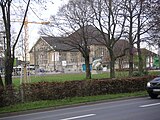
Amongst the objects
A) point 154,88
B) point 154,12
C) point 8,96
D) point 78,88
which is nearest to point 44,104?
point 8,96

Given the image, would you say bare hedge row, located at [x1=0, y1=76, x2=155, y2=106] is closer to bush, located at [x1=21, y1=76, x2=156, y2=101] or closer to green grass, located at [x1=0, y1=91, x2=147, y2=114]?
bush, located at [x1=21, y1=76, x2=156, y2=101]

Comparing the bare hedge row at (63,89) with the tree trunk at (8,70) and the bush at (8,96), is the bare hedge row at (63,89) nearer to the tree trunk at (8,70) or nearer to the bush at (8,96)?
the bush at (8,96)

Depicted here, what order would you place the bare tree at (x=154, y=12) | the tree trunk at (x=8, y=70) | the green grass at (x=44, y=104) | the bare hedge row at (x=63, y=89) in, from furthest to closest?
the tree trunk at (x=8, y=70)
the bare tree at (x=154, y=12)
the bare hedge row at (x=63, y=89)
the green grass at (x=44, y=104)

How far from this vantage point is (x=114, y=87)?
22.5 m

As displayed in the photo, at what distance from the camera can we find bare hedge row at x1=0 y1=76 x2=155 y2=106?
17041 mm

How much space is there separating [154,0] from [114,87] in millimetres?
6638

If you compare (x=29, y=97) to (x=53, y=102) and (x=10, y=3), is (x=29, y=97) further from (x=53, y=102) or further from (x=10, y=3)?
(x=10, y=3)

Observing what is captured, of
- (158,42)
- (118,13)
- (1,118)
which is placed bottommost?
(1,118)

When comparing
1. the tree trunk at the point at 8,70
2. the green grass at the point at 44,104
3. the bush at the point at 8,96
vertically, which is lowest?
the green grass at the point at 44,104

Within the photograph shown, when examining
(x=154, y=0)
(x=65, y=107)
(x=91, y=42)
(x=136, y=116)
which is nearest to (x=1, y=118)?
(x=65, y=107)

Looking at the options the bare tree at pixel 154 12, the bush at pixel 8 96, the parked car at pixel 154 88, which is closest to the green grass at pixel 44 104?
the bush at pixel 8 96

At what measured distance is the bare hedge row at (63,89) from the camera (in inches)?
671

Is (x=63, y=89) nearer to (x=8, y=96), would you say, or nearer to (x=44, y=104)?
(x=44, y=104)

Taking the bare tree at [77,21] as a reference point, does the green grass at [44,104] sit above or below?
below
